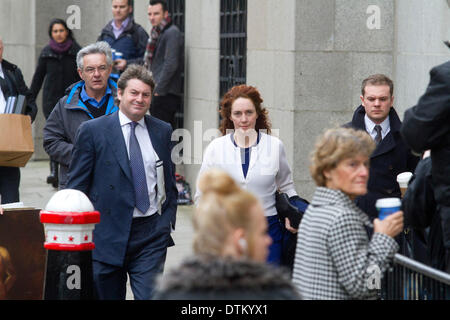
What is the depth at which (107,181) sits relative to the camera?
644 cm

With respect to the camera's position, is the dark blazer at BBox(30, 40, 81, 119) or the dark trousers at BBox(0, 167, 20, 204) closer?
the dark trousers at BBox(0, 167, 20, 204)

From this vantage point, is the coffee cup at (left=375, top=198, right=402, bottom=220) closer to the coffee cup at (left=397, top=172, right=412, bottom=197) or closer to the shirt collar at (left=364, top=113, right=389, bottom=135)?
the coffee cup at (left=397, top=172, right=412, bottom=197)

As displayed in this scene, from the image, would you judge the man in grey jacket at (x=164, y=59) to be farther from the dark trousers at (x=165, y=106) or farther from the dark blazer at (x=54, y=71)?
the dark blazer at (x=54, y=71)

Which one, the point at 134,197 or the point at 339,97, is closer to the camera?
the point at 134,197

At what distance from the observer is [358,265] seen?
4.36 m

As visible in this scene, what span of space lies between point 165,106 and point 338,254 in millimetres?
9483

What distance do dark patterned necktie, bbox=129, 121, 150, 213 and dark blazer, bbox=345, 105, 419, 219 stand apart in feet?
4.74

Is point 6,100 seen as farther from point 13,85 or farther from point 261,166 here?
point 261,166

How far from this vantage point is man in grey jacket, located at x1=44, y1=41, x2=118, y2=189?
739 cm

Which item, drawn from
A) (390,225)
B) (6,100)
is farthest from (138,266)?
(6,100)

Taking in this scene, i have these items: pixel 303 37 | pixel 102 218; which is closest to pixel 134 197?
pixel 102 218

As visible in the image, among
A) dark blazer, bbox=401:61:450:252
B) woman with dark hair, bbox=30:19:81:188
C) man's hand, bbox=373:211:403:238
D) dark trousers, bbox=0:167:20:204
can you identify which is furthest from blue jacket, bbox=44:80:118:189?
woman with dark hair, bbox=30:19:81:188

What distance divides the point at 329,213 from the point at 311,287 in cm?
33
